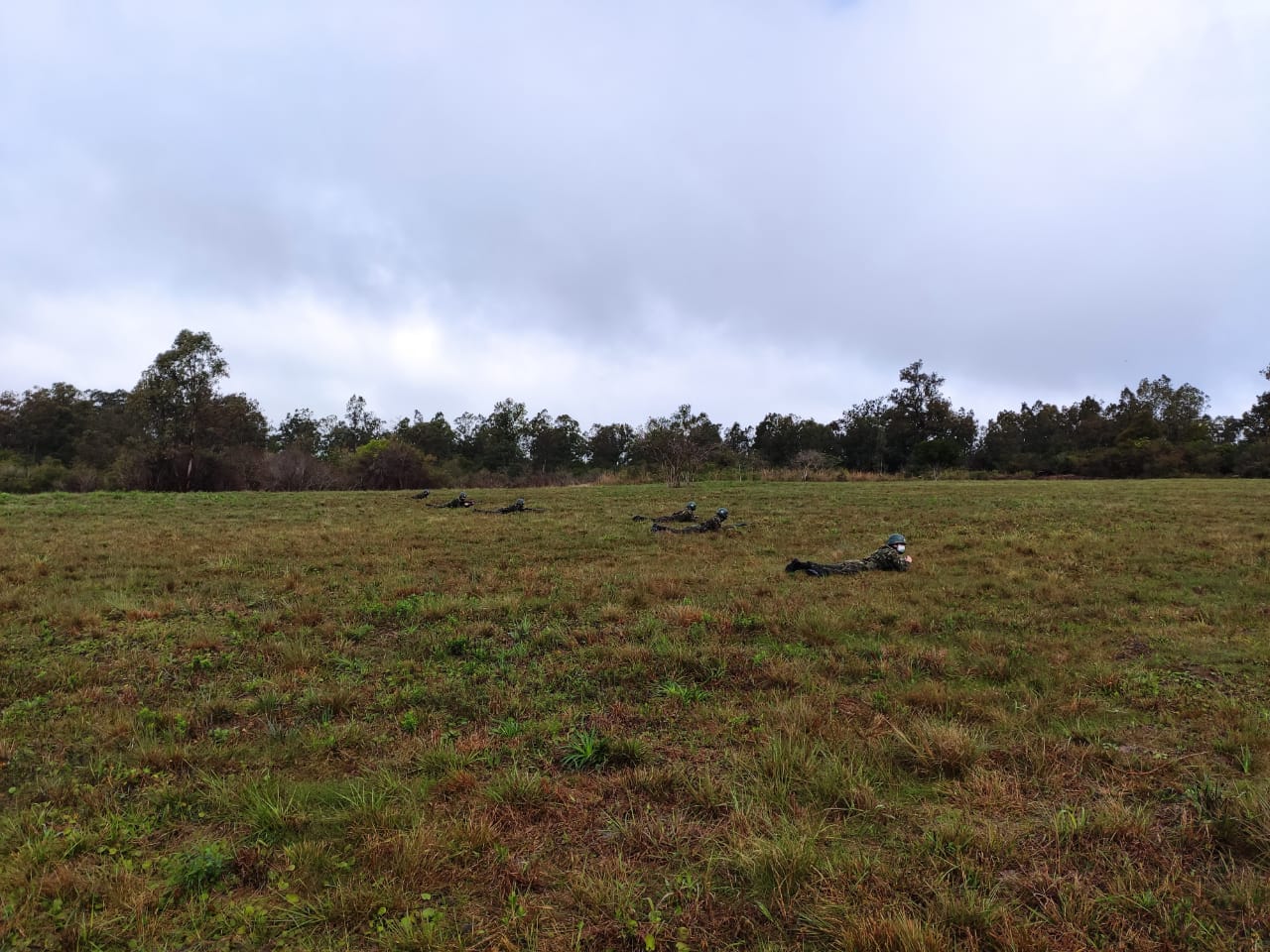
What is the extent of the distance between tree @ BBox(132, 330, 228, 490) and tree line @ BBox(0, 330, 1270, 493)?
0.08 meters

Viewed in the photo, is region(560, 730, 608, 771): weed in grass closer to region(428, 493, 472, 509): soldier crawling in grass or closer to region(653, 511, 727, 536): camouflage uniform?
region(653, 511, 727, 536): camouflage uniform

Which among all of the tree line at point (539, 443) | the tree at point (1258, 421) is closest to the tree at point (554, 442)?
the tree line at point (539, 443)

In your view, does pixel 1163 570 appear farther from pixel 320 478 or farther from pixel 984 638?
pixel 320 478

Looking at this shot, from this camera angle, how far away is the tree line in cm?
3959

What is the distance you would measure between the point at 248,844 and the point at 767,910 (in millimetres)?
2616

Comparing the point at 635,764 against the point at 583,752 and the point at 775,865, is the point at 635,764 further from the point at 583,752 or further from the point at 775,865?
the point at 775,865

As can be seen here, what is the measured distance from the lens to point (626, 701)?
4.86m

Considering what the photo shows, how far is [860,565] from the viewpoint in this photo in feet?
32.3

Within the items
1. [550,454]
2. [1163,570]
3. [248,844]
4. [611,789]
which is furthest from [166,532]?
[550,454]

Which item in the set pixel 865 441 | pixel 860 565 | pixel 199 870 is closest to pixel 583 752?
Result: pixel 199 870

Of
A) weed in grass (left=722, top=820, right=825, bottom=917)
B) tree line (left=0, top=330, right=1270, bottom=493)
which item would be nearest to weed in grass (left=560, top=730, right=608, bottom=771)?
weed in grass (left=722, top=820, right=825, bottom=917)

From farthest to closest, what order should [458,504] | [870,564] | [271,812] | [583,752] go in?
[458,504], [870,564], [583,752], [271,812]

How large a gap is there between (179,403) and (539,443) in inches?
1852

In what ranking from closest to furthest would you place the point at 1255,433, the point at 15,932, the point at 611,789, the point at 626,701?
the point at 15,932, the point at 611,789, the point at 626,701, the point at 1255,433
